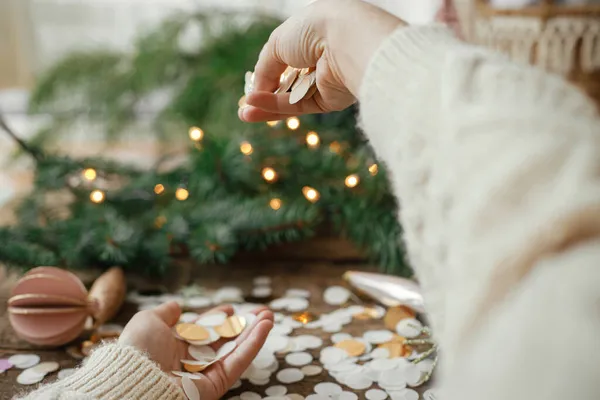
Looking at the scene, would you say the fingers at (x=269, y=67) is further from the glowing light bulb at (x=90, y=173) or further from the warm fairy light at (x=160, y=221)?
the glowing light bulb at (x=90, y=173)

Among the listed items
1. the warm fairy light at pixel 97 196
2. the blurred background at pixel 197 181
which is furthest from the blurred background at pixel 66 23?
the warm fairy light at pixel 97 196

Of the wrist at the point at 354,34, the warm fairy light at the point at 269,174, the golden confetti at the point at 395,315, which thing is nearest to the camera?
the wrist at the point at 354,34

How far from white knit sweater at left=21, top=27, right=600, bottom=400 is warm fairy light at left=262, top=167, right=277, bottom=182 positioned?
57 cm

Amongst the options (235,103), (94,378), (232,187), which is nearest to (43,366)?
(94,378)

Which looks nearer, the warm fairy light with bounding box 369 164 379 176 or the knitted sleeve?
the knitted sleeve

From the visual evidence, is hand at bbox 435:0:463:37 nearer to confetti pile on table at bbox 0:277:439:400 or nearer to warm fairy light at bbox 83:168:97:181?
confetti pile on table at bbox 0:277:439:400

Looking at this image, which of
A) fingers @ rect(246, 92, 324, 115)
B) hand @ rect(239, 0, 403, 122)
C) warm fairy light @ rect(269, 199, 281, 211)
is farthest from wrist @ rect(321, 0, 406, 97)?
warm fairy light @ rect(269, 199, 281, 211)

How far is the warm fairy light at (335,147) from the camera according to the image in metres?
0.99

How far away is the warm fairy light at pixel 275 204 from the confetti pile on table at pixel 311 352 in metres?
0.16

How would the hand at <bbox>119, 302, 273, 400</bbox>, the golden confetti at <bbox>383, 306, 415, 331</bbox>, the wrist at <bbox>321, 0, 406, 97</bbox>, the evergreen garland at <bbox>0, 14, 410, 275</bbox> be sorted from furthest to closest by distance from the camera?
1. the evergreen garland at <bbox>0, 14, 410, 275</bbox>
2. the golden confetti at <bbox>383, 306, 415, 331</bbox>
3. the hand at <bbox>119, 302, 273, 400</bbox>
4. the wrist at <bbox>321, 0, 406, 97</bbox>

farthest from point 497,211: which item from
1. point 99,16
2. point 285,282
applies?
point 99,16

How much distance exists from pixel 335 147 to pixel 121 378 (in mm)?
568

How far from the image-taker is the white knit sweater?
265 mm

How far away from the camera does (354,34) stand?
0.47m
